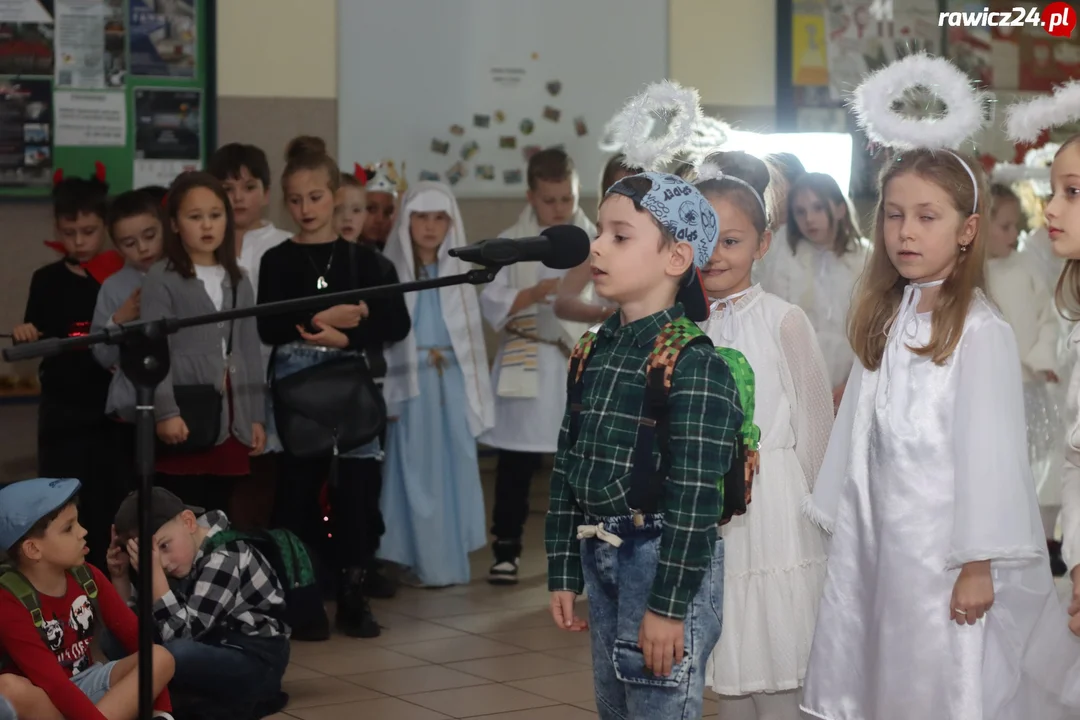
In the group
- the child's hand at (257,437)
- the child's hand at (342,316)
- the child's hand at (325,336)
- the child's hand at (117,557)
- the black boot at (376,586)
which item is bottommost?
the black boot at (376,586)

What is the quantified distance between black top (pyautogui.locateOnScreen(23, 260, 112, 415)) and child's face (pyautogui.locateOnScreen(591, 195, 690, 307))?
2723 mm

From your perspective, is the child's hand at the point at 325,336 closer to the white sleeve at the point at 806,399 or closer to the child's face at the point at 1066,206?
the white sleeve at the point at 806,399

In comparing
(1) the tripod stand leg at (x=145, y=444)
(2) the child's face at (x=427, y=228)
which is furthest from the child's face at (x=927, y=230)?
(2) the child's face at (x=427, y=228)

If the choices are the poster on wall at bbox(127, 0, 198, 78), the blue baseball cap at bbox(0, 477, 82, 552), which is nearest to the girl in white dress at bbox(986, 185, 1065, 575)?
the poster on wall at bbox(127, 0, 198, 78)

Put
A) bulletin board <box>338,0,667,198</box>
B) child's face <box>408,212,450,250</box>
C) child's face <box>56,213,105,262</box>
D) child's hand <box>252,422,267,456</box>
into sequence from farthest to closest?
1. bulletin board <box>338,0,667,198</box>
2. child's face <box>408,212,450,250</box>
3. child's face <box>56,213,105,262</box>
4. child's hand <box>252,422,267,456</box>

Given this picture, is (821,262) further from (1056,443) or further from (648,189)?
(648,189)

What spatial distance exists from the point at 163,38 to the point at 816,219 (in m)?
3.12

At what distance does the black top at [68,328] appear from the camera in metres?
4.77

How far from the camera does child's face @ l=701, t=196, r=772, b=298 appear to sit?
313 cm

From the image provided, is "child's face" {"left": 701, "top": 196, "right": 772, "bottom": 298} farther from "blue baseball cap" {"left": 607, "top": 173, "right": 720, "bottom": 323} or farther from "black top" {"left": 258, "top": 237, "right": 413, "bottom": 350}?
"black top" {"left": 258, "top": 237, "right": 413, "bottom": 350}

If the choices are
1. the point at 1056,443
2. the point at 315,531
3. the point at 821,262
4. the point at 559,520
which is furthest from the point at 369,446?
the point at 1056,443

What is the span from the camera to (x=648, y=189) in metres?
2.51

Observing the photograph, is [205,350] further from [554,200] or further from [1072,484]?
Answer: [1072,484]

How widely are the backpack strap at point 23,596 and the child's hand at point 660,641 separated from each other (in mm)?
1380
